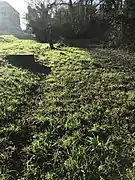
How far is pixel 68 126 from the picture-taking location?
6.61 meters

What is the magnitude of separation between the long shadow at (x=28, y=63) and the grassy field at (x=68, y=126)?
1336 mm

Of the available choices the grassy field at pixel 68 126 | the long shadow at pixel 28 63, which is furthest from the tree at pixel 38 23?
the grassy field at pixel 68 126

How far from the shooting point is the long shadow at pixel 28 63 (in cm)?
1292

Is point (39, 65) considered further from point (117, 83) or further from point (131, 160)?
point (131, 160)

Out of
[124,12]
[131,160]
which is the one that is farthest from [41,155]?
[124,12]

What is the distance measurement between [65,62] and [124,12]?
5831 mm

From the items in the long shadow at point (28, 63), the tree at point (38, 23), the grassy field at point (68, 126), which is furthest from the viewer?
the tree at point (38, 23)

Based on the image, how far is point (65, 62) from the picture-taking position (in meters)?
14.3

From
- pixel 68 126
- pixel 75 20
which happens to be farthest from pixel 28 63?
pixel 75 20

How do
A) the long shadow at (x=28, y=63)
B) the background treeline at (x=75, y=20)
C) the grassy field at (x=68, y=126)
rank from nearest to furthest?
the grassy field at (x=68, y=126) < the long shadow at (x=28, y=63) < the background treeline at (x=75, y=20)

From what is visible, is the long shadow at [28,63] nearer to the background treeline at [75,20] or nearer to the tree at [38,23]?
the background treeline at [75,20]

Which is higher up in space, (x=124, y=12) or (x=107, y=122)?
(x=124, y=12)

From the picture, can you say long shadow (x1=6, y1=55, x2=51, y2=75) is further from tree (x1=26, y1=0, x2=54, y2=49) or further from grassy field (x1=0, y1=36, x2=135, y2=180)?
tree (x1=26, y1=0, x2=54, y2=49)

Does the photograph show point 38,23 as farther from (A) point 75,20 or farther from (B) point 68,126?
(B) point 68,126
